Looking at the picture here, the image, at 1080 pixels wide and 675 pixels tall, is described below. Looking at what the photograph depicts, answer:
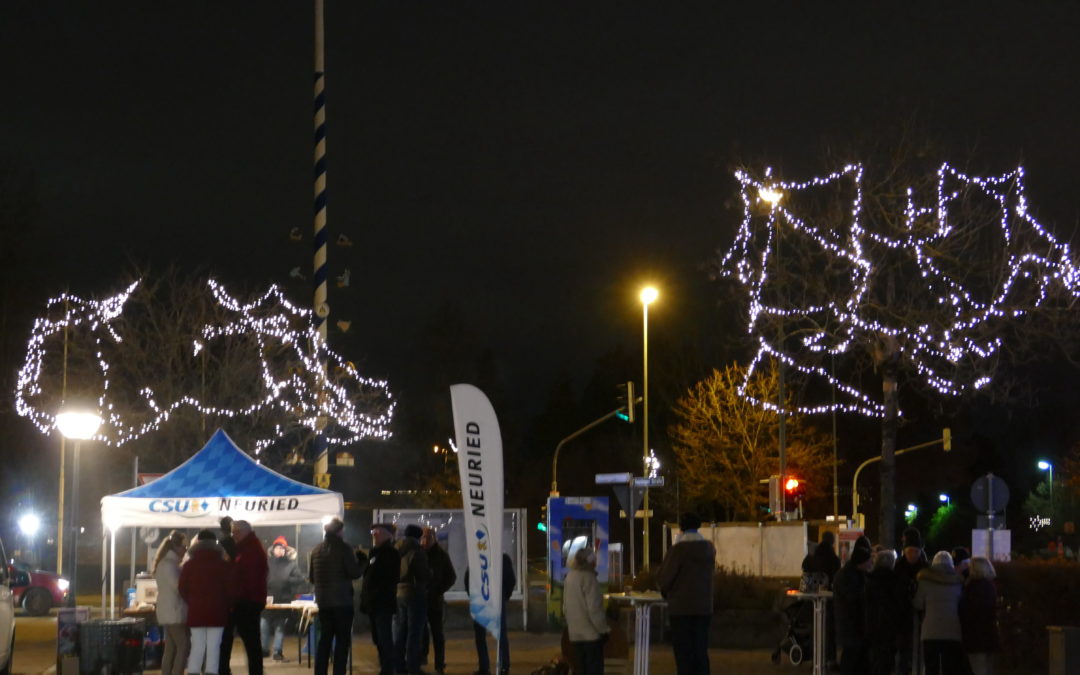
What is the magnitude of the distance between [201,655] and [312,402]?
2174 cm

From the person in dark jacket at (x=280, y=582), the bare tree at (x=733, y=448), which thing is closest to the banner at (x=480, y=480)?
the person in dark jacket at (x=280, y=582)

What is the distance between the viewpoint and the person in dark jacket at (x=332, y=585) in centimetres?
1367

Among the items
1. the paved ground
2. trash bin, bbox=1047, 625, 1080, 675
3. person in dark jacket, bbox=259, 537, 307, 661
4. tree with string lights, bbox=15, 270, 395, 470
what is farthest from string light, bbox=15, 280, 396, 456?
trash bin, bbox=1047, 625, 1080, 675

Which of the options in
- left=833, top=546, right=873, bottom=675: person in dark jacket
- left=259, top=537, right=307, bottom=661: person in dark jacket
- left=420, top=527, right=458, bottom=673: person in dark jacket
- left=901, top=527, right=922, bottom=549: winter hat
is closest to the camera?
left=833, top=546, right=873, bottom=675: person in dark jacket

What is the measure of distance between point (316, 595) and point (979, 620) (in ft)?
21.3

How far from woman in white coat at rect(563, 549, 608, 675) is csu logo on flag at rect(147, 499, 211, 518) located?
637cm

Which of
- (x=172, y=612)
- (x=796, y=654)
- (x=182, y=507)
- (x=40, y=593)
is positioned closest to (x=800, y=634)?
(x=796, y=654)

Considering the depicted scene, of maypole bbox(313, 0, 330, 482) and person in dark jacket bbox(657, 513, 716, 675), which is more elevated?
maypole bbox(313, 0, 330, 482)

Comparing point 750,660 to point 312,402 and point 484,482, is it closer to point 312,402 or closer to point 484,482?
point 484,482

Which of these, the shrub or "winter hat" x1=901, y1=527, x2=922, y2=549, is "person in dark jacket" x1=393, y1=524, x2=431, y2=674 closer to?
"winter hat" x1=901, y1=527, x2=922, y2=549

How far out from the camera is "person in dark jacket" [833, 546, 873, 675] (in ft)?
43.2

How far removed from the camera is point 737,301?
2298 cm

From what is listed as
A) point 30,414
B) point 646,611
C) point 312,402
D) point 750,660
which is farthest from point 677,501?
point 646,611

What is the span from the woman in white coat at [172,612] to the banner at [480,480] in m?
2.98
